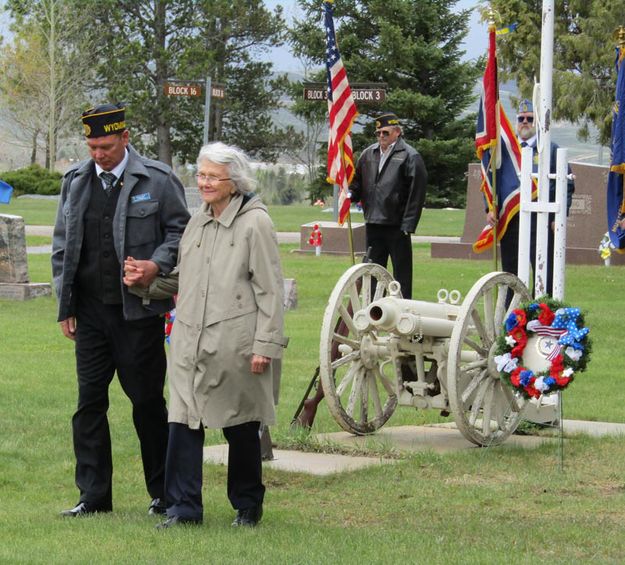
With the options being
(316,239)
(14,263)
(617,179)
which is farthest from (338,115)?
(316,239)

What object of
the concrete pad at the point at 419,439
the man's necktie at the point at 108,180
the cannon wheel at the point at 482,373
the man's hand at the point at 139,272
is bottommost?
the concrete pad at the point at 419,439

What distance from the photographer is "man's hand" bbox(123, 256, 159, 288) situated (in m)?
6.75

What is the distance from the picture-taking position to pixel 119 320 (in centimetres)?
701

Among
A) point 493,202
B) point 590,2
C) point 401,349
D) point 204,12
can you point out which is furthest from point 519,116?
point 204,12

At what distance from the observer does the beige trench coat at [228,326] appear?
6.46 metres

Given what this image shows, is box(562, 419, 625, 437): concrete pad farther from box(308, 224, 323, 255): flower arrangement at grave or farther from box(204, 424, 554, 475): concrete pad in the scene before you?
box(308, 224, 323, 255): flower arrangement at grave

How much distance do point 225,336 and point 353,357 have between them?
2820mm

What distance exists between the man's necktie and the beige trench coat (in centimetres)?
73

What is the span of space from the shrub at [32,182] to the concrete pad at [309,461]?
48.4 m

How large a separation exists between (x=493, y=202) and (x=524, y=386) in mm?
2993

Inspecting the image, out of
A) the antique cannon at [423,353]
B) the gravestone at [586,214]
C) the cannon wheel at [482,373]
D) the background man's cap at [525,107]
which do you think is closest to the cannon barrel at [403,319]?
the antique cannon at [423,353]

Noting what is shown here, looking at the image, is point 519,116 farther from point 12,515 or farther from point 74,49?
point 74,49

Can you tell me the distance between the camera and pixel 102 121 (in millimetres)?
6965

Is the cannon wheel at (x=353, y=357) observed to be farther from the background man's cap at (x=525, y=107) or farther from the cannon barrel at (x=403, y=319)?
the background man's cap at (x=525, y=107)
